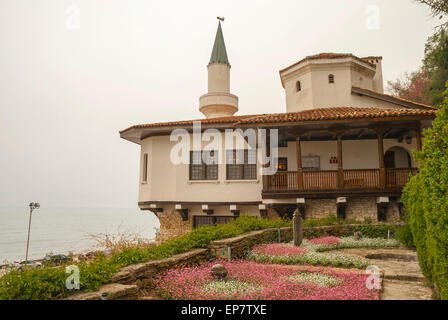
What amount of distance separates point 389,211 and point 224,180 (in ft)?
26.2

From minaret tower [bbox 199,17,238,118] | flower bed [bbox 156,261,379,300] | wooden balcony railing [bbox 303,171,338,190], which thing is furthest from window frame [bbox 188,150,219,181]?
flower bed [bbox 156,261,379,300]

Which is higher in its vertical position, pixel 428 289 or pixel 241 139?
pixel 241 139

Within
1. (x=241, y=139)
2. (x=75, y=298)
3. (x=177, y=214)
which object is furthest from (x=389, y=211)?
→ (x=75, y=298)

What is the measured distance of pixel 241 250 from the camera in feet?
29.3

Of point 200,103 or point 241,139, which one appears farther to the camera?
point 200,103

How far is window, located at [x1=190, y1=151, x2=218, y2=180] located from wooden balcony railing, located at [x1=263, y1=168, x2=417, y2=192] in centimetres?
334

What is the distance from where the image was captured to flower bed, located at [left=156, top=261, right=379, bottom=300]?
5.09m

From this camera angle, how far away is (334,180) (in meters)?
13.9

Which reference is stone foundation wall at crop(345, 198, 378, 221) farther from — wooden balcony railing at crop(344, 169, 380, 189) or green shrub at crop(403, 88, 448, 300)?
green shrub at crop(403, 88, 448, 300)

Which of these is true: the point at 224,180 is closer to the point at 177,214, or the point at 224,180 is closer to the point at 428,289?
the point at 177,214

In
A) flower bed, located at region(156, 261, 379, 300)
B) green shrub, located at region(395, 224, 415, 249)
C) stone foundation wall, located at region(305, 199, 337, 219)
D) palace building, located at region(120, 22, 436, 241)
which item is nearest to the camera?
flower bed, located at region(156, 261, 379, 300)

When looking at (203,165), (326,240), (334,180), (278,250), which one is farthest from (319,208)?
(203,165)

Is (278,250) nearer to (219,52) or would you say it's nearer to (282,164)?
(282,164)
